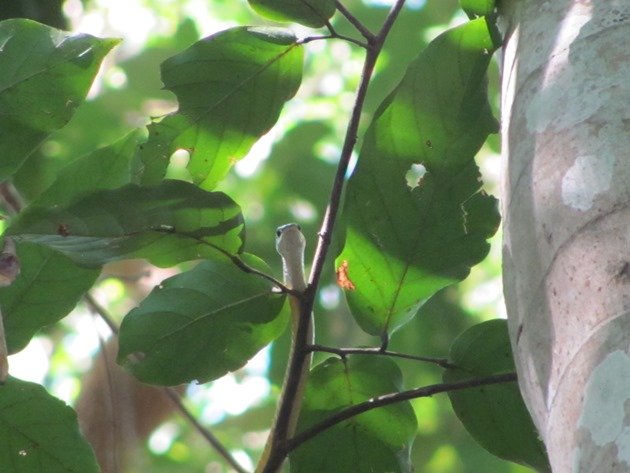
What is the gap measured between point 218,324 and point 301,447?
18 centimetres

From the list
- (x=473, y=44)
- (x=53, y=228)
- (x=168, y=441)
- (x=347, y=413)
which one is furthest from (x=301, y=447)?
(x=168, y=441)

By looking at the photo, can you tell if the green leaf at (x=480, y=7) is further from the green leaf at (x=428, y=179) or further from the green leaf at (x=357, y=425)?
the green leaf at (x=357, y=425)

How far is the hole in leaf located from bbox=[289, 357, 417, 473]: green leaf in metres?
0.21

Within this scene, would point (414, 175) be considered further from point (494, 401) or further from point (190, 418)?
point (190, 418)

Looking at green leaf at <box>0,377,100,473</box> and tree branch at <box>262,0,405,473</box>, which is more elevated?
tree branch at <box>262,0,405,473</box>

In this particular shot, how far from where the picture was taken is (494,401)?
1.08 meters

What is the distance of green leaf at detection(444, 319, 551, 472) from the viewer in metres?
1.07

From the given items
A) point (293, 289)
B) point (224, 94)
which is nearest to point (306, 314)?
point (293, 289)

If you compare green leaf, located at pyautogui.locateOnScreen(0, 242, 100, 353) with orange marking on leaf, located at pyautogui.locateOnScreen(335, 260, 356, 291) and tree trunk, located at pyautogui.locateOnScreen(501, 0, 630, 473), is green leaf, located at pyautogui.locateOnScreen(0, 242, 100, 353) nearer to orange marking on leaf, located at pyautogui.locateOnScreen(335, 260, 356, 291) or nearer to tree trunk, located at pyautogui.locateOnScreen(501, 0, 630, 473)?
orange marking on leaf, located at pyautogui.locateOnScreen(335, 260, 356, 291)

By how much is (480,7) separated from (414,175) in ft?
0.67

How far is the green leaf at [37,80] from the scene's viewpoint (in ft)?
3.43

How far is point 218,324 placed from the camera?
109 cm

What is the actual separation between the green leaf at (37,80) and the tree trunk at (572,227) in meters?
0.47

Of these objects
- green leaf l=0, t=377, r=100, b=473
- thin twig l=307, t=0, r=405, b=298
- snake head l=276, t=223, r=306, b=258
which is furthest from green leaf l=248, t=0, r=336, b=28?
green leaf l=0, t=377, r=100, b=473
